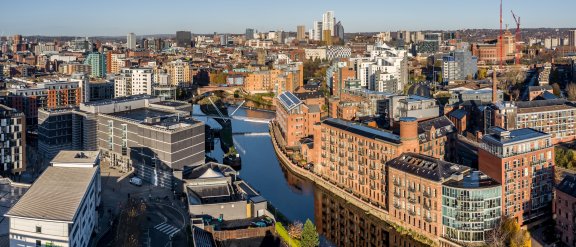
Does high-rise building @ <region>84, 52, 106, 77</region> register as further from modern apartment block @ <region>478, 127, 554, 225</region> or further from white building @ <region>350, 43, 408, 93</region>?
modern apartment block @ <region>478, 127, 554, 225</region>

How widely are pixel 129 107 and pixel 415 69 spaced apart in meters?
16.7

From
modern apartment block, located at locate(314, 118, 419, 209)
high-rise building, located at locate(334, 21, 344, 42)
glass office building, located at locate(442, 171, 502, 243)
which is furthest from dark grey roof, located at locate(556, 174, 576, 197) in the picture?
high-rise building, located at locate(334, 21, 344, 42)

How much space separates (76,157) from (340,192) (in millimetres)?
4619

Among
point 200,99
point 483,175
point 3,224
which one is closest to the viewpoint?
point 3,224

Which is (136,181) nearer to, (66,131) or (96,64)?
(66,131)

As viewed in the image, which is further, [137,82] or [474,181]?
[137,82]

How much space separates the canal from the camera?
890cm

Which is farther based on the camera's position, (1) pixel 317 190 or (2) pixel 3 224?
(1) pixel 317 190

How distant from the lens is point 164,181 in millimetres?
10375

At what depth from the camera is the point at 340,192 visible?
Result: 10727 millimetres

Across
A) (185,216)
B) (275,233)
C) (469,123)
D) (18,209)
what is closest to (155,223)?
(185,216)

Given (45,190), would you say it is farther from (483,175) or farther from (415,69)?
(415,69)

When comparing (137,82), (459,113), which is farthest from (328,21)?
(459,113)

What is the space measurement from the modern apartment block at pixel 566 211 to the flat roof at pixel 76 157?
242 inches
